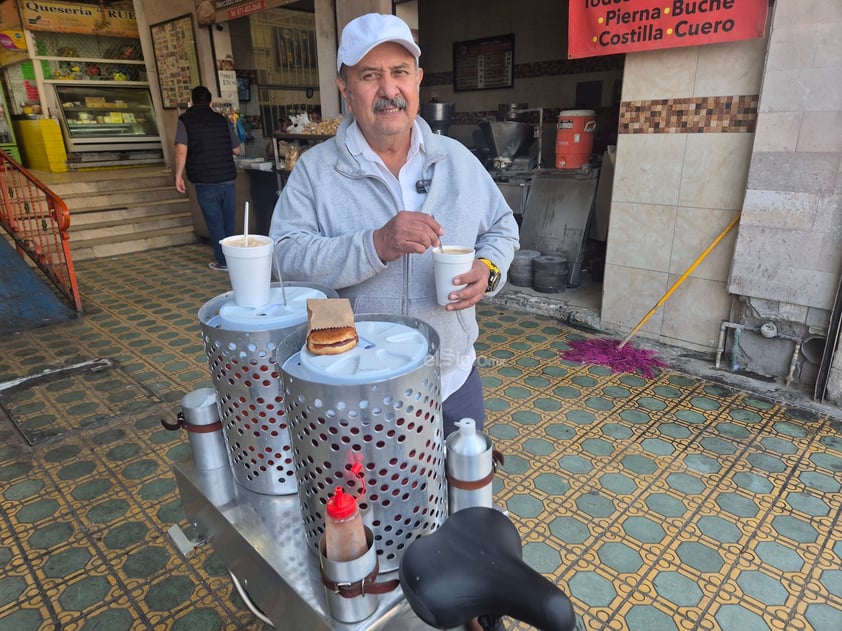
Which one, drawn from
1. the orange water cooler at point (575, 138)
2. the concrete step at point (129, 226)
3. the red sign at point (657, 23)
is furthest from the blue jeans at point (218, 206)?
the red sign at point (657, 23)

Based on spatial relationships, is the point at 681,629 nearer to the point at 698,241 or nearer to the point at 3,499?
the point at 698,241

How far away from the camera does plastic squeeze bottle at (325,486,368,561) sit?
781mm

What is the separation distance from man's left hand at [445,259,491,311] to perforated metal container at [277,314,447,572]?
0.47 metres

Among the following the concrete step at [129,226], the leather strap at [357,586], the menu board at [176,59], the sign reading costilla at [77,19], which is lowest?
the concrete step at [129,226]

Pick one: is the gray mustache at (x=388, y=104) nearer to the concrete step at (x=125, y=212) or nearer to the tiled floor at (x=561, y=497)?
the tiled floor at (x=561, y=497)

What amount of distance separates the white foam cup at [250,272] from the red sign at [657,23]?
11.8 feet

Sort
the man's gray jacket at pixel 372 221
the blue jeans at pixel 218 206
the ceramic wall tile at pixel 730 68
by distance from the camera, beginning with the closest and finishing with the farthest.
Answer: the man's gray jacket at pixel 372 221, the ceramic wall tile at pixel 730 68, the blue jeans at pixel 218 206

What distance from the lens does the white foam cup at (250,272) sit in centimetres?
117

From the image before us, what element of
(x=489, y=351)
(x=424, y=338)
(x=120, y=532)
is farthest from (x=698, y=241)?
(x=120, y=532)

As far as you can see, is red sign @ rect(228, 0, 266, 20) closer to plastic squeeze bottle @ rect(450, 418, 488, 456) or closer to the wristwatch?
the wristwatch

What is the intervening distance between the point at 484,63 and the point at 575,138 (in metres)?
3.23

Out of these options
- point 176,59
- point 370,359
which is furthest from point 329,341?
point 176,59

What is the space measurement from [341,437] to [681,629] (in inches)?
74.7

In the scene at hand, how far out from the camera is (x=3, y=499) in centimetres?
286
